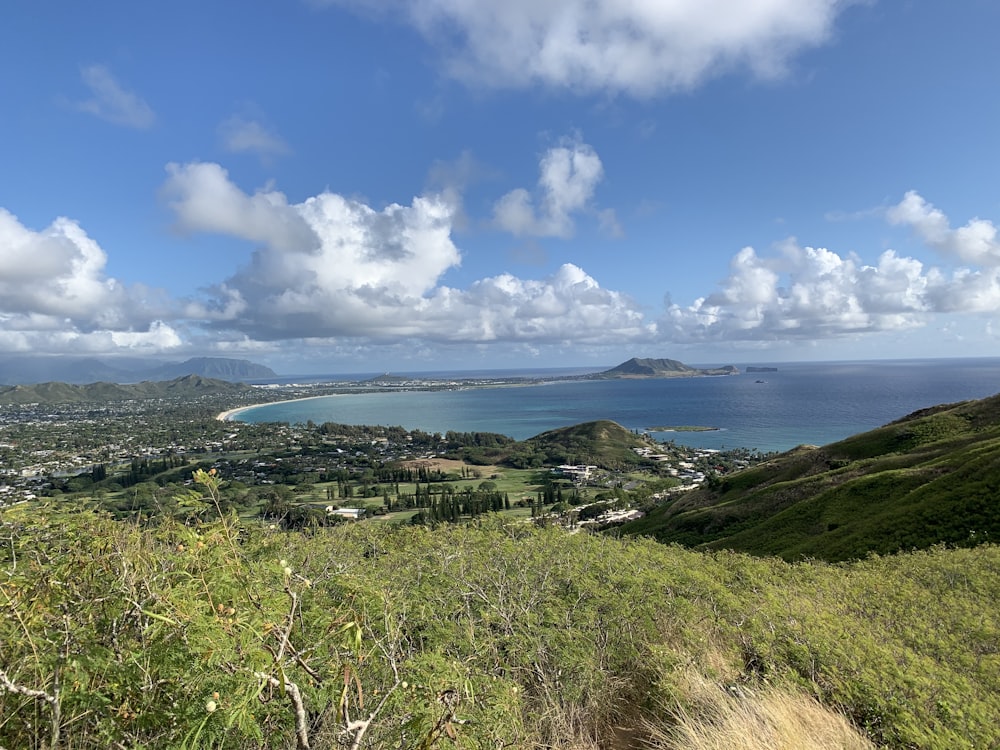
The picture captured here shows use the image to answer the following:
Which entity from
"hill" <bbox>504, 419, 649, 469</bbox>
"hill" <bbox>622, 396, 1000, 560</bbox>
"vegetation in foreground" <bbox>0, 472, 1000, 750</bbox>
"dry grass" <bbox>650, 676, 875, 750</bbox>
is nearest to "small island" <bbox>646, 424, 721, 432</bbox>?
"hill" <bbox>504, 419, 649, 469</bbox>

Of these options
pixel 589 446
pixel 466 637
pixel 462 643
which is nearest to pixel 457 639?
pixel 466 637

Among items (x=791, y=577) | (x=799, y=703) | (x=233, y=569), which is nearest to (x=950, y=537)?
(x=791, y=577)

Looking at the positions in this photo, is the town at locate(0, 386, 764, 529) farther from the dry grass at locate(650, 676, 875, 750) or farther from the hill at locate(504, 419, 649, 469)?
the dry grass at locate(650, 676, 875, 750)

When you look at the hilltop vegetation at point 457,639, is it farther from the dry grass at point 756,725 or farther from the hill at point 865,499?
the hill at point 865,499

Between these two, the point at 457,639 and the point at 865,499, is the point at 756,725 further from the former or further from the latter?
the point at 865,499

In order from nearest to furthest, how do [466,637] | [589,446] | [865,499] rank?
[466,637], [865,499], [589,446]

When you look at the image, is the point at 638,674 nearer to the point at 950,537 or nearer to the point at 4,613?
the point at 4,613

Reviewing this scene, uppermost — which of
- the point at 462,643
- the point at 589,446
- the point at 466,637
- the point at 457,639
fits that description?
the point at 462,643
